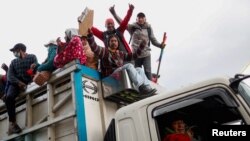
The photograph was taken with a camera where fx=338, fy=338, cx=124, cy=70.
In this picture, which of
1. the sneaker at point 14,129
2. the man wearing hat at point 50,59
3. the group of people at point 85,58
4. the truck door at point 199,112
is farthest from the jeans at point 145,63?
the truck door at point 199,112

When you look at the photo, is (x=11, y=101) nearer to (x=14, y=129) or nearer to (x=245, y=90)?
(x=14, y=129)

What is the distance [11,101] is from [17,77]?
1.59ft

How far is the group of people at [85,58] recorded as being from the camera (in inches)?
161

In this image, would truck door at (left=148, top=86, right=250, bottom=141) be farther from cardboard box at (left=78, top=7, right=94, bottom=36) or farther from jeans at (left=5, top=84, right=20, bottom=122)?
jeans at (left=5, top=84, right=20, bottom=122)

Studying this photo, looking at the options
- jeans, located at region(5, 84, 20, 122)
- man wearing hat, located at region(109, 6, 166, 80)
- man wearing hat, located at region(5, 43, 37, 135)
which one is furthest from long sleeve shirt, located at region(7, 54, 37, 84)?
man wearing hat, located at region(109, 6, 166, 80)

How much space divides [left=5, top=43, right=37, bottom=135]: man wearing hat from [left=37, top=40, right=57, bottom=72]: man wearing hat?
1.75 ft

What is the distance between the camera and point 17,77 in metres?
4.94

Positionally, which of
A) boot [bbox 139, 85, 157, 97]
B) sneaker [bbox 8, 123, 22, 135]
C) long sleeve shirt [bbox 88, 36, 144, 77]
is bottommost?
sneaker [bbox 8, 123, 22, 135]

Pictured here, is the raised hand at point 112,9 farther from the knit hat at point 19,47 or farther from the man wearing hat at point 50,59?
the man wearing hat at point 50,59

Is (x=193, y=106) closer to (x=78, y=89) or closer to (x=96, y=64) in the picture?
(x=78, y=89)

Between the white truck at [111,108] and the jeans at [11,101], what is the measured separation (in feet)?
0.25

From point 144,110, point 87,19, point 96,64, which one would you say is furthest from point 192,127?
point 87,19

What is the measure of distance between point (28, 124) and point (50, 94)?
55 cm

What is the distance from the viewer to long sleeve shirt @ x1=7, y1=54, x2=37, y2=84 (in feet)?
16.1
